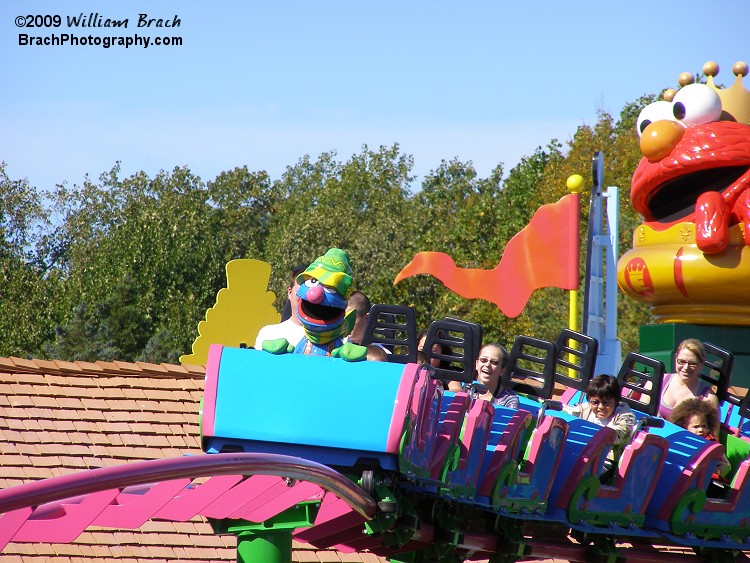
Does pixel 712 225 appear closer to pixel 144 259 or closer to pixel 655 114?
pixel 655 114

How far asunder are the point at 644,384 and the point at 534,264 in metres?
3.60

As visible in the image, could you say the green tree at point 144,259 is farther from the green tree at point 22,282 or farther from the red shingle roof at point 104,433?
the red shingle roof at point 104,433

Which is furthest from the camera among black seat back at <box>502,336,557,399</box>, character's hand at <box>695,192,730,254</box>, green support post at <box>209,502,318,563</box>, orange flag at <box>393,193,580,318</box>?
orange flag at <box>393,193,580,318</box>

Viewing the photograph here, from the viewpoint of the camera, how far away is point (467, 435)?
17.2ft

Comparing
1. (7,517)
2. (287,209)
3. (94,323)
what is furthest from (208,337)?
(287,209)

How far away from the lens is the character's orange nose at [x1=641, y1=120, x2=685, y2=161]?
10367 mm

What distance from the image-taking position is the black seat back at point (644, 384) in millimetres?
6477

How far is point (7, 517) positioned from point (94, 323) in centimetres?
2875

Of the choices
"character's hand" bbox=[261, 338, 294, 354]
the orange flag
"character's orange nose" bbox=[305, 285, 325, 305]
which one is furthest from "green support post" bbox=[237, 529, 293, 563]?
the orange flag

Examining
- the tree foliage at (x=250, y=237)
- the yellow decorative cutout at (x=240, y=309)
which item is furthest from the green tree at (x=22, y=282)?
the yellow decorative cutout at (x=240, y=309)

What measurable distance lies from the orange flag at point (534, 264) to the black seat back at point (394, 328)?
4589mm

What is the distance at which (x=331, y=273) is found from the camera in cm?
523

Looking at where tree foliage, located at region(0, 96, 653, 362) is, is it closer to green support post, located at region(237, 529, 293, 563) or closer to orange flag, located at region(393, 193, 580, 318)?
orange flag, located at region(393, 193, 580, 318)

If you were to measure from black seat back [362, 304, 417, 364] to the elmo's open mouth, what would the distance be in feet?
17.7
